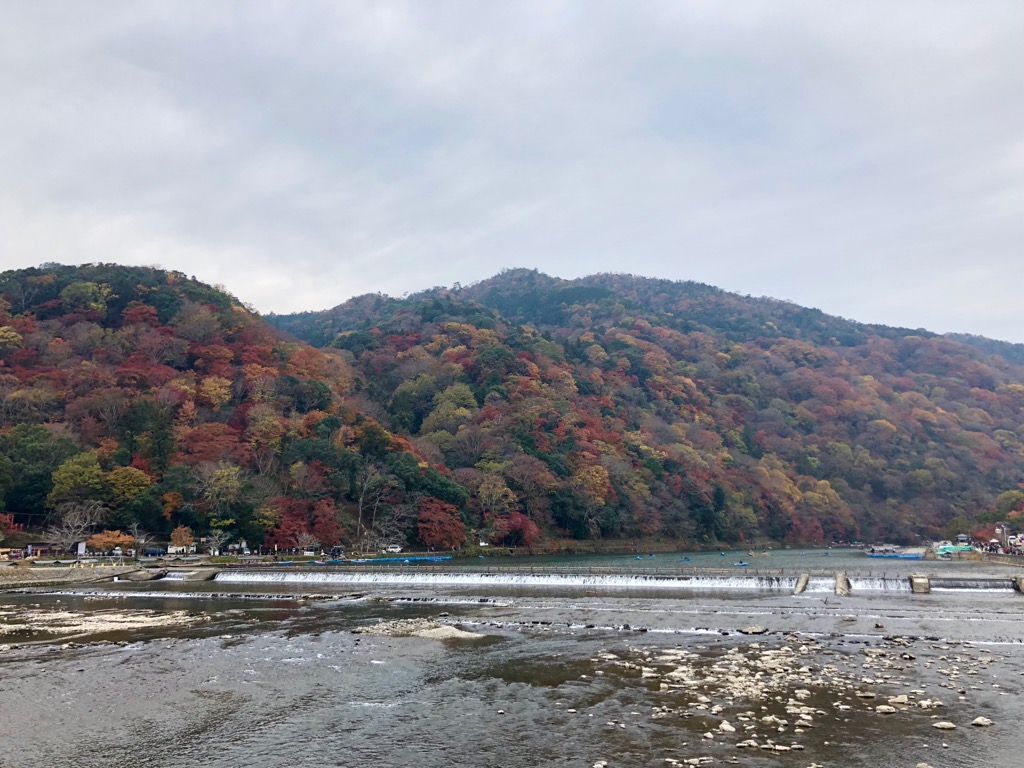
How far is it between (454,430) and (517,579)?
4146 cm

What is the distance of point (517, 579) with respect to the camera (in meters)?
43.3

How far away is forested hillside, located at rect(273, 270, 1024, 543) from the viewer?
8031cm

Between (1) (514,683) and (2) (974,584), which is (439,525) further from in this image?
(1) (514,683)

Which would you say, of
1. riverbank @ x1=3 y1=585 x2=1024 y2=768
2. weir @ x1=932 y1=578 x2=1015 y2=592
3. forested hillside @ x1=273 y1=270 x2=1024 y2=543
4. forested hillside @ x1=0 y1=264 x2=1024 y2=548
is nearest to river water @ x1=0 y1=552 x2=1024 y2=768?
riverbank @ x1=3 y1=585 x2=1024 y2=768

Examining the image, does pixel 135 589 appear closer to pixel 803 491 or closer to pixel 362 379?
pixel 362 379

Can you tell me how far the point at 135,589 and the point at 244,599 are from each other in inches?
356

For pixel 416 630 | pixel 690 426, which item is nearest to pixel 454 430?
pixel 690 426

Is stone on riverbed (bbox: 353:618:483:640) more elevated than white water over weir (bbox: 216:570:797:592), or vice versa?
stone on riverbed (bbox: 353:618:483:640)

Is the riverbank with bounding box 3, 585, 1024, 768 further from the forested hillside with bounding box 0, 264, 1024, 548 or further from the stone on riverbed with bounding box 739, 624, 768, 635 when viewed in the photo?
the forested hillside with bounding box 0, 264, 1024, 548

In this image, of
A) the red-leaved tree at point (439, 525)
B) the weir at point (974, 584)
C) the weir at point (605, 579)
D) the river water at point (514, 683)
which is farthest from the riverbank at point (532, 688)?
the red-leaved tree at point (439, 525)

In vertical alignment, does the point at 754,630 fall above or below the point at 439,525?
below

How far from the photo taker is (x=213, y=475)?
56.0 meters

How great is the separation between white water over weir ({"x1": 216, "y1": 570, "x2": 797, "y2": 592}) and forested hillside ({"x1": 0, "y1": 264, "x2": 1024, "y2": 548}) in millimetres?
11520

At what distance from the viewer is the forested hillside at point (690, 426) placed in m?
80.3
